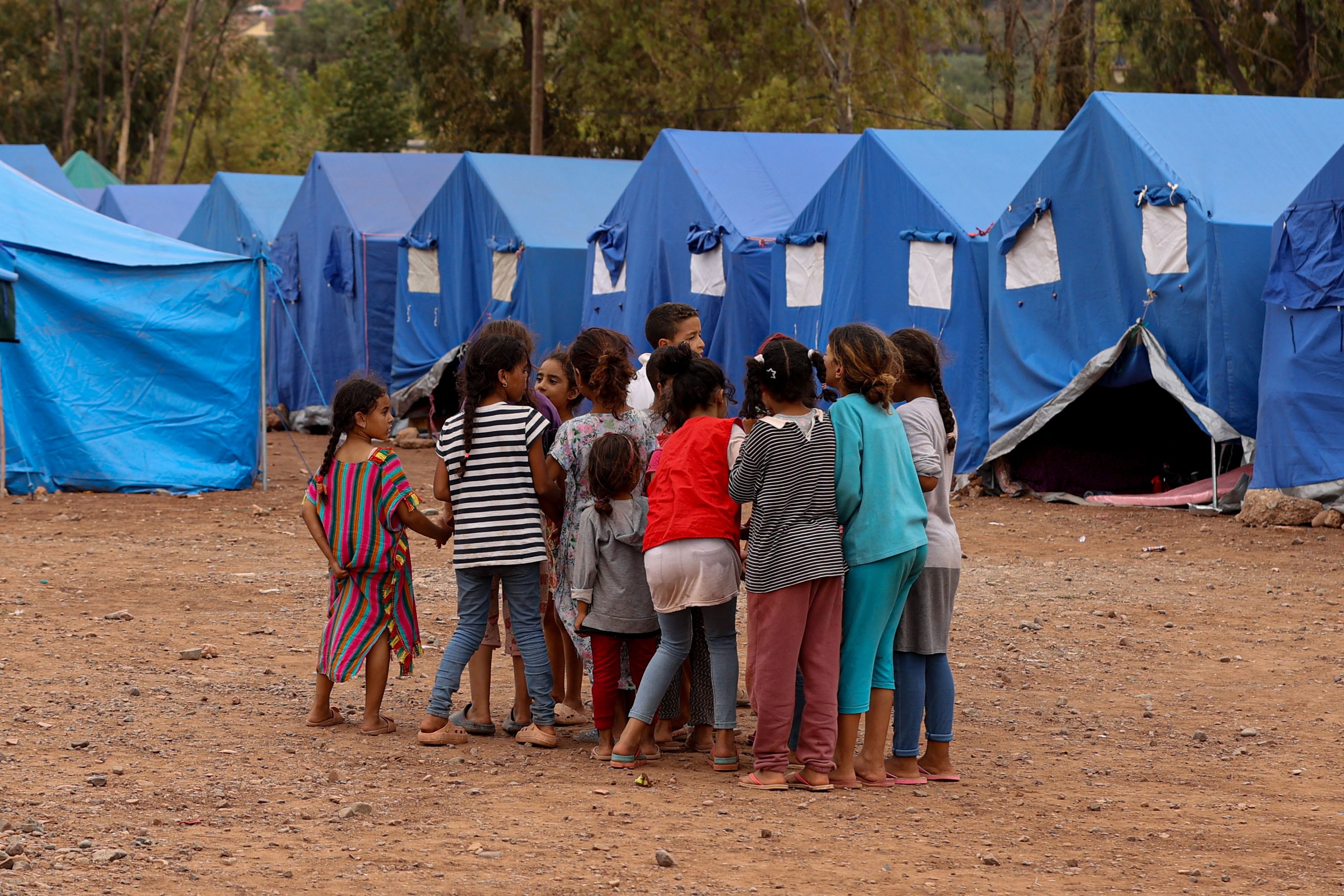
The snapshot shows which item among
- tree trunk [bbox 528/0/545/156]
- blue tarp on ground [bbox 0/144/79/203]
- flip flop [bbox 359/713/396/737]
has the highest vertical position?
tree trunk [bbox 528/0/545/156]

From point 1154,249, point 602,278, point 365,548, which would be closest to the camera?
point 365,548

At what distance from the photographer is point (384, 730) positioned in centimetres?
538

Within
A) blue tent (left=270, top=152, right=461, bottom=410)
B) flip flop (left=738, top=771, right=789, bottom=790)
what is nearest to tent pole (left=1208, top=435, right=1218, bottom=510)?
flip flop (left=738, top=771, right=789, bottom=790)

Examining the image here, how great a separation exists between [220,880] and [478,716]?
1.74 m

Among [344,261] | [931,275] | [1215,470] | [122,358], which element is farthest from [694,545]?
[344,261]

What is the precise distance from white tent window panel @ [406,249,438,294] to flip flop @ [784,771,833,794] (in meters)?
16.4

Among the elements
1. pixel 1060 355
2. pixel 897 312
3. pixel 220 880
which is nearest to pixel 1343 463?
pixel 1060 355

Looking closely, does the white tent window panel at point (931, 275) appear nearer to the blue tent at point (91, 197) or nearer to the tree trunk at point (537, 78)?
the tree trunk at point (537, 78)

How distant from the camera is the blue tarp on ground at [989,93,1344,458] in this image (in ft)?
37.2

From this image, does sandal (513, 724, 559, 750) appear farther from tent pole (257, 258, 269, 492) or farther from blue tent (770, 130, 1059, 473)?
tent pole (257, 258, 269, 492)

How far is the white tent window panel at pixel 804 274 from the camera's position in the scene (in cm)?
1497

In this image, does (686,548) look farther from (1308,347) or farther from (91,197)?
(91,197)

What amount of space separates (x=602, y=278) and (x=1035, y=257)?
20.7 feet

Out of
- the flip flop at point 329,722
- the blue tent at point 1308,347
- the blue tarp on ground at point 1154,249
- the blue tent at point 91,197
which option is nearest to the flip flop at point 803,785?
the flip flop at point 329,722
